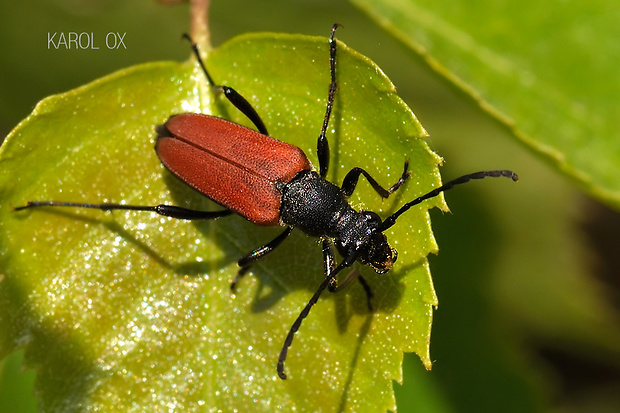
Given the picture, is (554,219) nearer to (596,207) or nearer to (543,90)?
(596,207)

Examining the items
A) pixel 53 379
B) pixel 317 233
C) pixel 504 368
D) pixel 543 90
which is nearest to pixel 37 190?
pixel 53 379

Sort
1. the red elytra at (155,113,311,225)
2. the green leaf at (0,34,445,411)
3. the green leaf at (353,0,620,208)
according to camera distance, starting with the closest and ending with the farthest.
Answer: the green leaf at (0,34,445,411) < the red elytra at (155,113,311,225) < the green leaf at (353,0,620,208)

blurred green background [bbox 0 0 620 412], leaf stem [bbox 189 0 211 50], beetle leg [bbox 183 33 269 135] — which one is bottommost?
blurred green background [bbox 0 0 620 412]

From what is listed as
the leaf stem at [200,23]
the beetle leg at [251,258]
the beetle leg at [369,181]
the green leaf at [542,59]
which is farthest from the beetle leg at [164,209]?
the green leaf at [542,59]

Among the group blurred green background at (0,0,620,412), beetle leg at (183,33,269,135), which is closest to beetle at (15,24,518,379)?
beetle leg at (183,33,269,135)

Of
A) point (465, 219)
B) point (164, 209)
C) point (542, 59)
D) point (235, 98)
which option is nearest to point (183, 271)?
point (164, 209)

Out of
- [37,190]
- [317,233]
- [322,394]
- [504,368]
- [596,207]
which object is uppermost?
[37,190]

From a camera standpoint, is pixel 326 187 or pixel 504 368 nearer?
pixel 326 187

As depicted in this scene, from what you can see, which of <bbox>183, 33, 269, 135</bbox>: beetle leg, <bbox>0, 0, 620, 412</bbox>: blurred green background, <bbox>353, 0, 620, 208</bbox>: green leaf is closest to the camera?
<bbox>183, 33, 269, 135</bbox>: beetle leg

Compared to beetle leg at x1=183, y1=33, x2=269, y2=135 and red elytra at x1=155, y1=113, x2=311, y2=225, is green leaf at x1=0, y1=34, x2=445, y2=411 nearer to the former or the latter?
beetle leg at x1=183, y1=33, x2=269, y2=135
